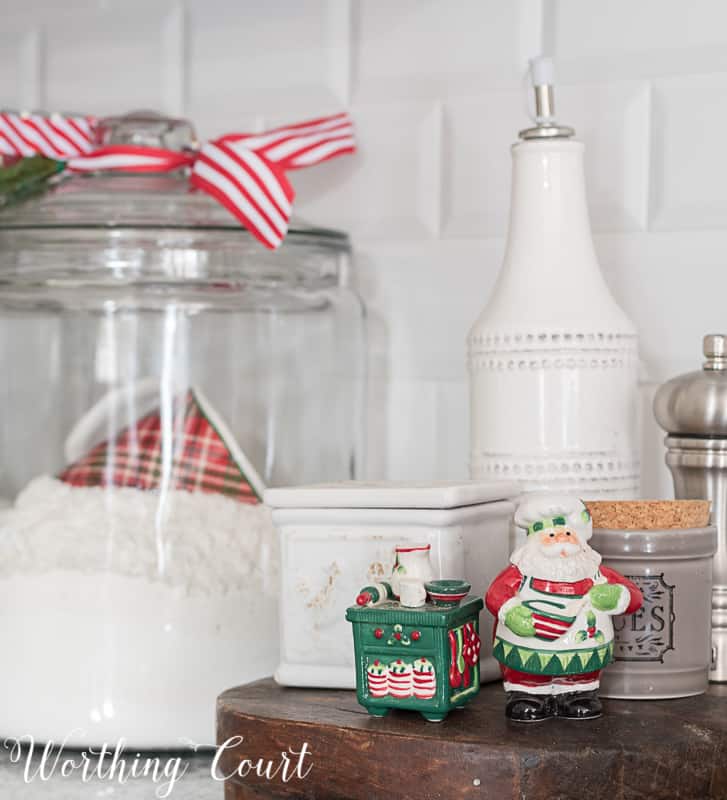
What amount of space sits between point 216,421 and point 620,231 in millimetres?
325

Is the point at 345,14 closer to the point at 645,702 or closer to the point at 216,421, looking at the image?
the point at 216,421

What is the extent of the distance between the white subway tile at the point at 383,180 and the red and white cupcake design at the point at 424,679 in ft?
1.53

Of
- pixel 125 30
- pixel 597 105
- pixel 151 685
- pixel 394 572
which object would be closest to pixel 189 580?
pixel 151 685

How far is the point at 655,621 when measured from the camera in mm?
650

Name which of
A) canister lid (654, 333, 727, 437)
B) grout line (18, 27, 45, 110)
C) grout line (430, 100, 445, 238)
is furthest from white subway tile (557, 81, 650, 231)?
grout line (18, 27, 45, 110)

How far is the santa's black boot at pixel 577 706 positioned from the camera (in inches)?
24.0

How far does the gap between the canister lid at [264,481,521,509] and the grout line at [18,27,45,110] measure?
0.63m

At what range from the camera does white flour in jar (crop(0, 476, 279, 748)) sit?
798mm

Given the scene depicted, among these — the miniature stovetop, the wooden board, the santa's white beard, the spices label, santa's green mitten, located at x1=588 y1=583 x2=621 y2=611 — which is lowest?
the wooden board

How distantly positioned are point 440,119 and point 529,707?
1.74ft

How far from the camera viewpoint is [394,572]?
2.06 feet

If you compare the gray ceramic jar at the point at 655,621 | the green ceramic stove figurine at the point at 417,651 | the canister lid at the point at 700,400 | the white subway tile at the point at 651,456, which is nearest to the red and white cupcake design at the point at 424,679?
the green ceramic stove figurine at the point at 417,651

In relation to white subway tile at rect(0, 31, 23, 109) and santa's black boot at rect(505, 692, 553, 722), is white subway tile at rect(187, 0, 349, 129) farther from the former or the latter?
santa's black boot at rect(505, 692, 553, 722)

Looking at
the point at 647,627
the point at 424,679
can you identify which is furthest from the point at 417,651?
the point at 647,627
